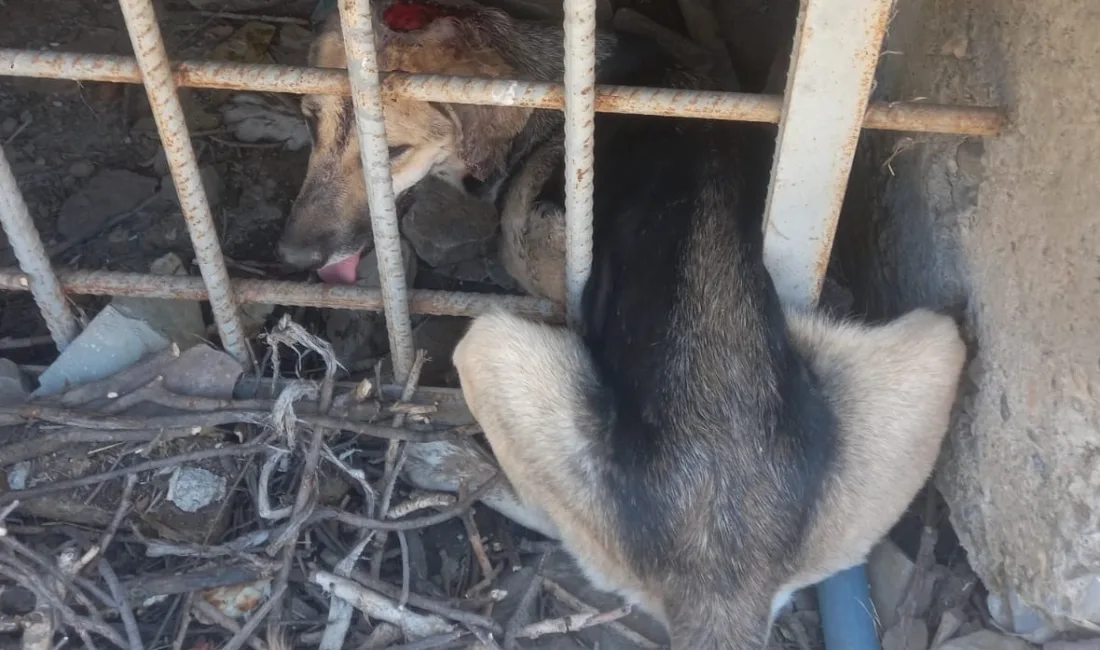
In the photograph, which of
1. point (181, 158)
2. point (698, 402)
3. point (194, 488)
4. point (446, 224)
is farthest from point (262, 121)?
point (698, 402)

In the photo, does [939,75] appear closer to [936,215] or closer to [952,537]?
[936,215]

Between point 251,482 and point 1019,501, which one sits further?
point 251,482

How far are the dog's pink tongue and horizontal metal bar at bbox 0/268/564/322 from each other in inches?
9.7

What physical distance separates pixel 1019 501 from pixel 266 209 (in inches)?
104

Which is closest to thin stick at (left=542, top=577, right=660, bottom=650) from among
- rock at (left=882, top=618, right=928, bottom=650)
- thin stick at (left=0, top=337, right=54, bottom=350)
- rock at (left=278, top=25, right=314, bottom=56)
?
rock at (left=882, top=618, right=928, bottom=650)

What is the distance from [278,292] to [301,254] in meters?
0.23

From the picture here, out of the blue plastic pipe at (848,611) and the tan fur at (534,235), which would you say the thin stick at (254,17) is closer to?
the tan fur at (534,235)

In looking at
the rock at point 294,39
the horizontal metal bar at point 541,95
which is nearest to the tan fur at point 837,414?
the horizontal metal bar at point 541,95

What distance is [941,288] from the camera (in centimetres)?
240

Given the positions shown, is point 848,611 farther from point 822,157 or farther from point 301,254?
point 301,254

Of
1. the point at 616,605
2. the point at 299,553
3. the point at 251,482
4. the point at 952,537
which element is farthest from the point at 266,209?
the point at 952,537

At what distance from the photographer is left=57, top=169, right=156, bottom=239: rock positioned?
3.35 metres

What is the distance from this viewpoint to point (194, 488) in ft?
8.41

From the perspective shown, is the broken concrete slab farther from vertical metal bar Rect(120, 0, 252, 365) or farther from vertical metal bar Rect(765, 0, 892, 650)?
vertical metal bar Rect(765, 0, 892, 650)
